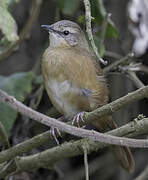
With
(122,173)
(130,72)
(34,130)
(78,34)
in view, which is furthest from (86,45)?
(122,173)

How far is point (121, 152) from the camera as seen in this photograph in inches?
144

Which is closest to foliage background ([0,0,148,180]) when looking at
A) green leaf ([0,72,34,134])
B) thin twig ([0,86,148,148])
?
green leaf ([0,72,34,134])

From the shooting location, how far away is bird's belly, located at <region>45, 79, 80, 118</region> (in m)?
3.30

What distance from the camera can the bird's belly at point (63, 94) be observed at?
3.30 meters

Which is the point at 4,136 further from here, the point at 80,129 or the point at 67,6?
the point at 67,6

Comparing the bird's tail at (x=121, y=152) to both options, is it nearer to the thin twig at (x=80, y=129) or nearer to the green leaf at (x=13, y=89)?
the green leaf at (x=13, y=89)

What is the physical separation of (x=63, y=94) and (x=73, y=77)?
187 mm

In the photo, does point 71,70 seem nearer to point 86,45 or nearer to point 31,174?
point 86,45

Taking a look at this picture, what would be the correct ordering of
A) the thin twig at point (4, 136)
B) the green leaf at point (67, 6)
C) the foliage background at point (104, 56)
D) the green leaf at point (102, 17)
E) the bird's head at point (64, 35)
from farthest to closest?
1. the foliage background at point (104, 56)
2. the green leaf at point (67, 6)
3. the green leaf at point (102, 17)
4. the bird's head at point (64, 35)
5. the thin twig at point (4, 136)

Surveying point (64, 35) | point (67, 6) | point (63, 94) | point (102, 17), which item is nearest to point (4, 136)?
point (63, 94)

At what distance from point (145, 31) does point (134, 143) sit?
2309 millimetres

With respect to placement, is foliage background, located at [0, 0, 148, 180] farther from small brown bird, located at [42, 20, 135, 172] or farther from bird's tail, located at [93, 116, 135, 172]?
bird's tail, located at [93, 116, 135, 172]

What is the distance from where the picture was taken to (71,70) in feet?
10.8

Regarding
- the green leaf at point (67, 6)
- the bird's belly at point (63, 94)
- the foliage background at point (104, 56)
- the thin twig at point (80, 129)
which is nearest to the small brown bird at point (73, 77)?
the bird's belly at point (63, 94)
